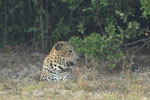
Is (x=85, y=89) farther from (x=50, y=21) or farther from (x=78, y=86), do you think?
(x=50, y=21)

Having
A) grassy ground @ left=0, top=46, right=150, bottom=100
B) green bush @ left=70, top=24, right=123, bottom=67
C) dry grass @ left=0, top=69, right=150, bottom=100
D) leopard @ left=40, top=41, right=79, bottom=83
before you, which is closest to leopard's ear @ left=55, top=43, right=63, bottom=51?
leopard @ left=40, top=41, right=79, bottom=83

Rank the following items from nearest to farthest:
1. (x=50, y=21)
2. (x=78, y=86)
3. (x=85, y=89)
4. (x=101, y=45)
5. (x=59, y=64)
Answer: (x=85, y=89) < (x=78, y=86) < (x=101, y=45) < (x=59, y=64) < (x=50, y=21)

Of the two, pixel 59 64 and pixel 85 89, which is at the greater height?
pixel 59 64

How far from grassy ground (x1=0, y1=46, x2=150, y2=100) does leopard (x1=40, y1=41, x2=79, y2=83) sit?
26 centimetres

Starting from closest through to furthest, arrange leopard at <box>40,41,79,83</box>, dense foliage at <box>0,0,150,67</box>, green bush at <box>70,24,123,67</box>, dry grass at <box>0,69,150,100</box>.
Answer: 1. dry grass at <box>0,69,150,100</box>
2. green bush at <box>70,24,123,67</box>
3. leopard at <box>40,41,79,83</box>
4. dense foliage at <box>0,0,150,67</box>

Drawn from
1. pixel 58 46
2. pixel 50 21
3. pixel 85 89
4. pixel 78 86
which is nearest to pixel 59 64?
pixel 58 46

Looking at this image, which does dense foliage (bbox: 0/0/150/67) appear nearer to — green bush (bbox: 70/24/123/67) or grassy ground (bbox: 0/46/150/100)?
green bush (bbox: 70/24/123/67)

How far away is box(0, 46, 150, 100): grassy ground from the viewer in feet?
24.1

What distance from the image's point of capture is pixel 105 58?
30.2 feet

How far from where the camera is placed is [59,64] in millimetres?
9203

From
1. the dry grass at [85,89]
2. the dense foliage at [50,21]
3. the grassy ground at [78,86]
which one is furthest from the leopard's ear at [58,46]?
the dense foliage at [50,21]

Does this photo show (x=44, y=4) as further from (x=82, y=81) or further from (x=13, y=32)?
(x=82, y=81)

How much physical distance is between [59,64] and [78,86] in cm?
137

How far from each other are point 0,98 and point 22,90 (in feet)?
2.43
